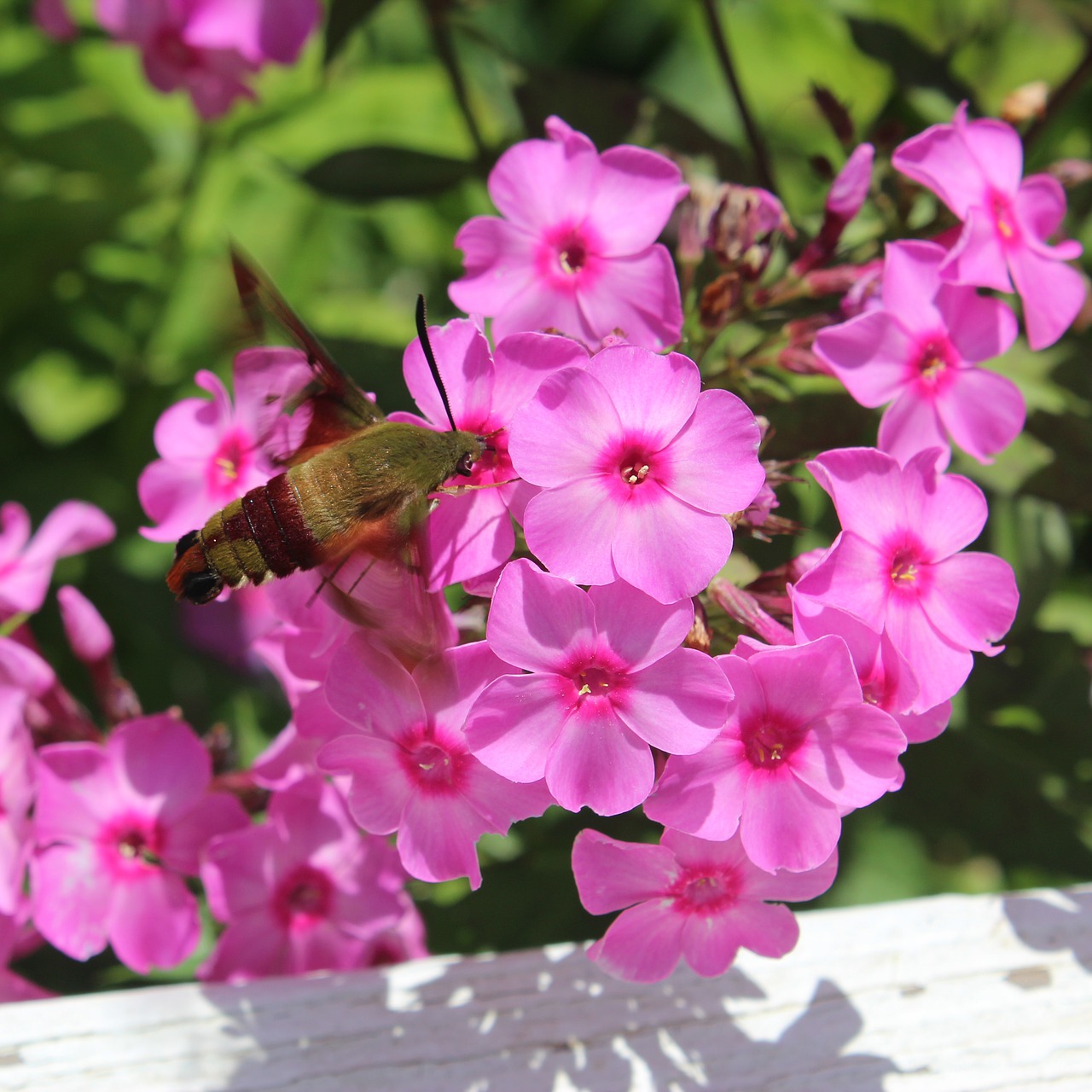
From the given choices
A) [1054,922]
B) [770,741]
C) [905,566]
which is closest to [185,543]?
[770,741]

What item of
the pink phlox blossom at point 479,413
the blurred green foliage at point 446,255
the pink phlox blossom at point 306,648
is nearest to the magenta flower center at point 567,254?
the pink phlox blossom at point 479,413

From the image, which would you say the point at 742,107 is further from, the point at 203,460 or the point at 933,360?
the point at 203,460

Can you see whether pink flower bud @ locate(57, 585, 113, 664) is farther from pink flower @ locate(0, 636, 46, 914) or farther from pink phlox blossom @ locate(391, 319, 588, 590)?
pink phlox blossom @ locate(391, 319, 588, 590)

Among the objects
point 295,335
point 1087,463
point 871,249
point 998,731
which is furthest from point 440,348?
point 998,731

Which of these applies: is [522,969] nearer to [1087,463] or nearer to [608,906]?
[608,906]

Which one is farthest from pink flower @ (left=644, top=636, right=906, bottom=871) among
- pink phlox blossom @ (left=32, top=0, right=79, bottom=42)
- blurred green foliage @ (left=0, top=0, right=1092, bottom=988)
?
pink phlox blossom @ (left=32, top=0, right=79, bottom=42)
